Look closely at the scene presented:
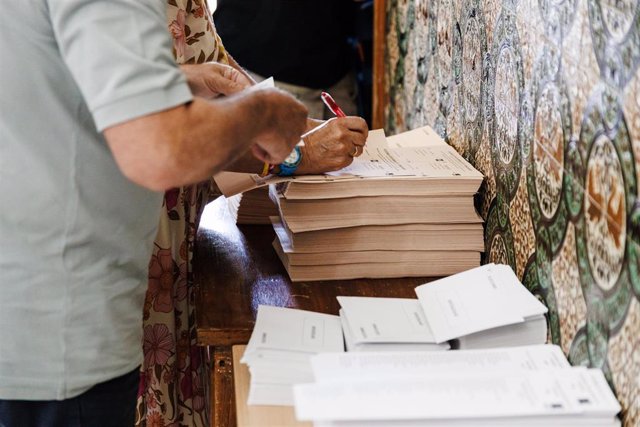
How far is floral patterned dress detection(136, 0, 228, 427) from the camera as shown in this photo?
1719mm

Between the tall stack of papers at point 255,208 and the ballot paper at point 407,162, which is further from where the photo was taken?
the tall stack of papers at point 255,208

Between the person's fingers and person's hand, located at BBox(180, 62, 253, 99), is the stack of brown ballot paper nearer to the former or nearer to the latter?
the person's fingers

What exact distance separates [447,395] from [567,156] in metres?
0.42

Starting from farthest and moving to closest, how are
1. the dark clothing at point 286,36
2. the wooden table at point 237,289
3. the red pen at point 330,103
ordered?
the dark clothing at point 286,36 < the red pen at point 330,103 < the wooden table at point 237,289

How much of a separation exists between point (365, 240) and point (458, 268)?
0.19m

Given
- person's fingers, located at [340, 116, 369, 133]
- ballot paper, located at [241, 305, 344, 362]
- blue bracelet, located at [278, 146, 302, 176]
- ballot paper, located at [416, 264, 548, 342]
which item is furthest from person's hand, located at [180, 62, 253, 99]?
ballot paper, located at [416, 264, 548, 342]

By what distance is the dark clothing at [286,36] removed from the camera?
3.27 meters

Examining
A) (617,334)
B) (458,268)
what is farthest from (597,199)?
(458,268)

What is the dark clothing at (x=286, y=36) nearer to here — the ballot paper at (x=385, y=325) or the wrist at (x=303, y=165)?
the wrist at (x=303, y=165)

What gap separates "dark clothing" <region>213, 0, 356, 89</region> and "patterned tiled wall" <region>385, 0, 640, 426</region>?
144 cm

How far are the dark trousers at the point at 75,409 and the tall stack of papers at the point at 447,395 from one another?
33 cm

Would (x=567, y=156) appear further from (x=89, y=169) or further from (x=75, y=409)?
(x=75, y=409)

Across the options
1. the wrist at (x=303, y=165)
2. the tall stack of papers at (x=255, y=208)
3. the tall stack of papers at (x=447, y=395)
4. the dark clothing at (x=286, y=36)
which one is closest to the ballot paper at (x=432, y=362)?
the tall stack of papers at (x=447, y=395)

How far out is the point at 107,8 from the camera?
102 cm
